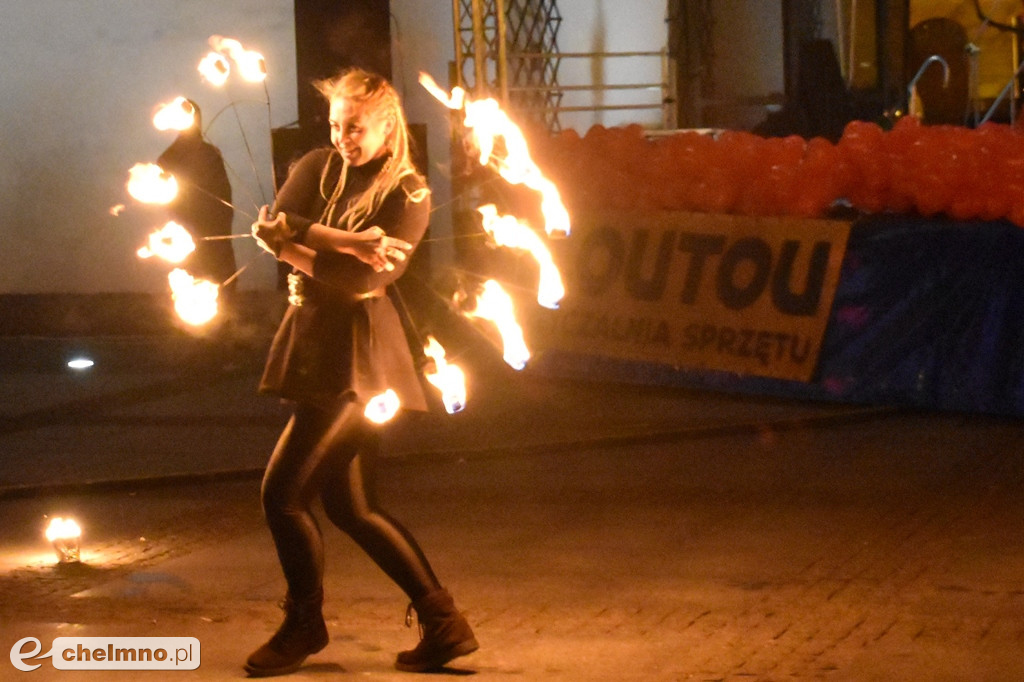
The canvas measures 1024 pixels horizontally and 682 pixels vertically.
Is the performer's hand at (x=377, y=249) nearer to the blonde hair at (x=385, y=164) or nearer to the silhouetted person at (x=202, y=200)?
the blonde hair at (x=385, y=164)

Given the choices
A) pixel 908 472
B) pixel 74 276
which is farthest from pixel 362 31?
pixel 908 472

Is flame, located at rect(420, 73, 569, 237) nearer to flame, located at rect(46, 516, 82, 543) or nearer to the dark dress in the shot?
the dark dress

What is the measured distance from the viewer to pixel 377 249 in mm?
4730

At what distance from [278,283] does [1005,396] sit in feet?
26.7

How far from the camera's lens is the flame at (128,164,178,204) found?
16.6 feet

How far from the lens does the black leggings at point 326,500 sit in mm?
4863

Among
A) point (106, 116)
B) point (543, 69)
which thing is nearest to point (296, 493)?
point (106, 116)

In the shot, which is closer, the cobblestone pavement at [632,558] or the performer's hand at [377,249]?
the performer's hand at [377,249]

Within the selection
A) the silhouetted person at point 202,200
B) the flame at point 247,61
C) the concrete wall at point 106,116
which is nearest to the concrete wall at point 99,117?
the concrete wall at point 106,116

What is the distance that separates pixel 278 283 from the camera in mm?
15484

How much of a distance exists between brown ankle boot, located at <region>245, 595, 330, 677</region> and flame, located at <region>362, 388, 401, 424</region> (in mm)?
722

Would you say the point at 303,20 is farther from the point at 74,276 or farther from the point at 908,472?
the point at 908,472

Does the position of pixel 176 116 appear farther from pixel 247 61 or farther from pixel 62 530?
pixel 62 530

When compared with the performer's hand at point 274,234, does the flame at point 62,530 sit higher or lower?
lower
